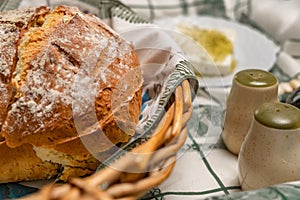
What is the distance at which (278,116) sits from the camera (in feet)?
2.30

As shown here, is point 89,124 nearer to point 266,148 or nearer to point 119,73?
point 119,73

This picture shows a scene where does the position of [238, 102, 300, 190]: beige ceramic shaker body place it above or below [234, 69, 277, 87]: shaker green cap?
below

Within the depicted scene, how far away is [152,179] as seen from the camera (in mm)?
597

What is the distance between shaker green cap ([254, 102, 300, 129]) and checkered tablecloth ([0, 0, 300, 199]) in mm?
93

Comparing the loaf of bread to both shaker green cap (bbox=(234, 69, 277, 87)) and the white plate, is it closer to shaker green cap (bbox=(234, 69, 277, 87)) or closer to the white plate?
shaker green cap (bbox=(234, 69, 277, 87))

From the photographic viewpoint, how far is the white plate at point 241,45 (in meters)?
1.21

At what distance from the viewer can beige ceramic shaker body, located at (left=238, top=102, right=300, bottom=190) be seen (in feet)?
2.27

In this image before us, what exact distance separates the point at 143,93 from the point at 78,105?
0.73ft

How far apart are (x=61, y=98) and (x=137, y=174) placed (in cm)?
16

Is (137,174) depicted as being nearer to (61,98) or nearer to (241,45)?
(61,98)

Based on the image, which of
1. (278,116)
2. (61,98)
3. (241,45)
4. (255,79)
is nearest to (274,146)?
(278,116)

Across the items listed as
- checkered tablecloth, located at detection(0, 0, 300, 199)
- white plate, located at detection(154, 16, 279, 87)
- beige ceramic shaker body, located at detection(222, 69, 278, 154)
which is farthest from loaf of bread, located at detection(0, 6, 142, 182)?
white plate, located at detection(154, 16, 279, 87)

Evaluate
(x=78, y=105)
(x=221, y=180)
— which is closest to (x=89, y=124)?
(x=78, y=105)

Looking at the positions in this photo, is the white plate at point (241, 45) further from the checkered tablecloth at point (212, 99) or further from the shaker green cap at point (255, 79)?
the shaker green cap at point (255, 79)
